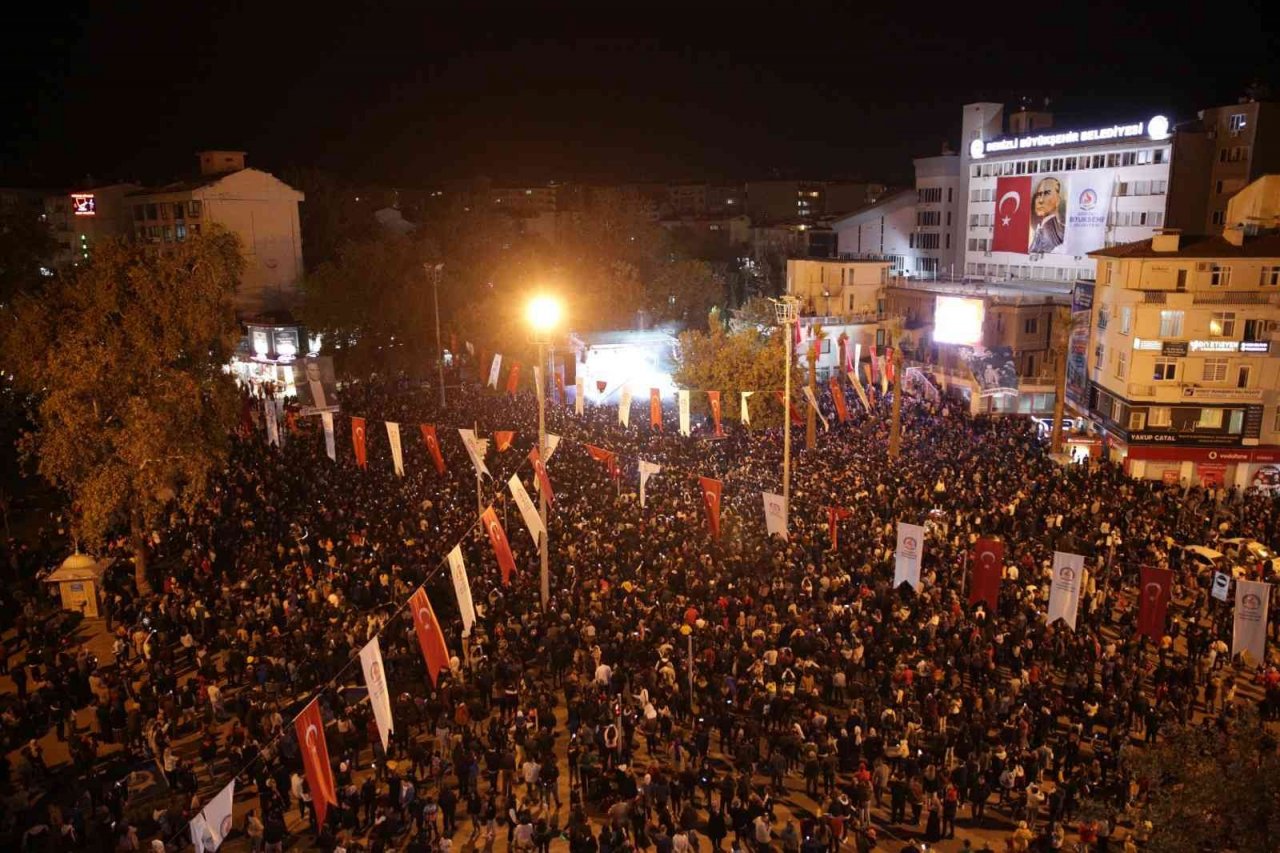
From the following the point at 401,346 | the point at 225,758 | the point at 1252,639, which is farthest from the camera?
the point at 401,346

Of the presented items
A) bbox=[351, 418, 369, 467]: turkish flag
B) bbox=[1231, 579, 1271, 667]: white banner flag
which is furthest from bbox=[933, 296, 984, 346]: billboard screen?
bbox=[351, 418, 369, 467]: turkish flag

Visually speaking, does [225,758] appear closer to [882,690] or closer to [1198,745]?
[882,690]

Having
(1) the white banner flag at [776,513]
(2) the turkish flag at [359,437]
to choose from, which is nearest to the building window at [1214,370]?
(1) the white banner flag at [776,513]

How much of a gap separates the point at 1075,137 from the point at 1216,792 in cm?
4981

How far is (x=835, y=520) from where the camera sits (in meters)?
21.6

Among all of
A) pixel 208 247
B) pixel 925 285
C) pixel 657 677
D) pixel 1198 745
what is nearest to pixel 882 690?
pixel 657 677

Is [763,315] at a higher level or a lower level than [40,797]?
higher

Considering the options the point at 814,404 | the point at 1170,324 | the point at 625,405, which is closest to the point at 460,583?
the point at 625,405

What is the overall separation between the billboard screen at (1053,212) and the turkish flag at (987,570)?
39.5 metres

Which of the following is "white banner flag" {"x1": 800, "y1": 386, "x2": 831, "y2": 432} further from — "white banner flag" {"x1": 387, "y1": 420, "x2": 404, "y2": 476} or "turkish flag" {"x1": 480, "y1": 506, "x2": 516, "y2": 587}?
"turkish flag" {"x1": 480, "y1": 506, "x2": 516, "y2": 587}

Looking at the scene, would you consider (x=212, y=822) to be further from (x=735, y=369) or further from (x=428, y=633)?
(x=735, y=369)

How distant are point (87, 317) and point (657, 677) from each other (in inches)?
608

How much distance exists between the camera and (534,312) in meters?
17.5

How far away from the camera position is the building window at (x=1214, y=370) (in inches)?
1258
